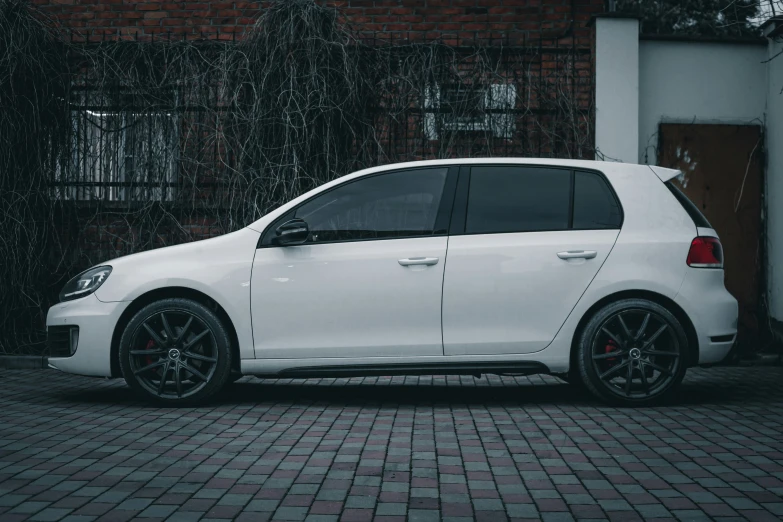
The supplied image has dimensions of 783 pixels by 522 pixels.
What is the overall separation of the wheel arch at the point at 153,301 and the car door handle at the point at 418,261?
134 cm

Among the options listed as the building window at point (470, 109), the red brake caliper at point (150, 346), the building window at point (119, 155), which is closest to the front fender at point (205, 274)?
the red brake caliper at point (150, 346)

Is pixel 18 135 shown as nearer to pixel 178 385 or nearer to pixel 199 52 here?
pixel 199 52

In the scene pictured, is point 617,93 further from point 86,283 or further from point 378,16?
point 86,283

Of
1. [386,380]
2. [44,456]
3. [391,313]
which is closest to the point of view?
[44,456]

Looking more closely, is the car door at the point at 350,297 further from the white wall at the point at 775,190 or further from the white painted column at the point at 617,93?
the white wall at the point at 775,190

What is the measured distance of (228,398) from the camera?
6.93 meters

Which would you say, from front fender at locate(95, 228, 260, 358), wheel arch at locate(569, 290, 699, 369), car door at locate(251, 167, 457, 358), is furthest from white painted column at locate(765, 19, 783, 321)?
front fender at locate(95, 228, 260, 358)

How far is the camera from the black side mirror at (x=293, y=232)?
6273mm

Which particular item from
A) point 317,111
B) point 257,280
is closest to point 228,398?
point 257,280

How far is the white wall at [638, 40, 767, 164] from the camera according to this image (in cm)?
980

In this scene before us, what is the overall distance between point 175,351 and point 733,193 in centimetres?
650

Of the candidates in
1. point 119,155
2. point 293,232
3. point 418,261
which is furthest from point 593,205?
point 119,155

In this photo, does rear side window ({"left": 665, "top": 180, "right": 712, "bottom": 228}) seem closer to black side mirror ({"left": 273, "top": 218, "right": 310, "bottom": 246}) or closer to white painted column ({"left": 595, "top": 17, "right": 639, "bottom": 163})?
black side mirror ({"left": 273, "top": 218, "right": 310, "bottom": 246})

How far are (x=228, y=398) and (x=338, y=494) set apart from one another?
3.03m
